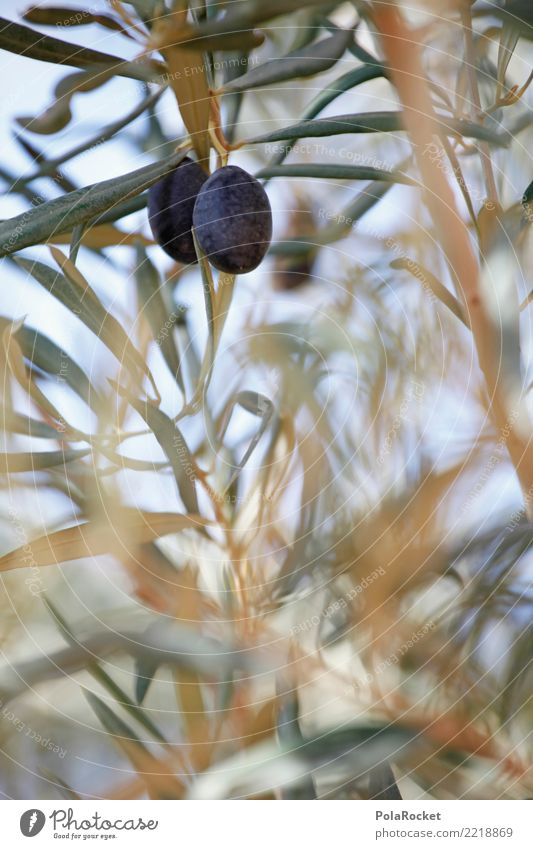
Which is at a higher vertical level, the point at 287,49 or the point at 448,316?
the point at 287,49

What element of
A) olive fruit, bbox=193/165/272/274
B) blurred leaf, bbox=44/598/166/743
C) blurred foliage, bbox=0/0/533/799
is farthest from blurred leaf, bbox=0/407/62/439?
olive fruit, bbox=193/165/272/274

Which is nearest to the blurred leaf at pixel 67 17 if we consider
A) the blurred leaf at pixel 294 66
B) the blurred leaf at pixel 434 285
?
the blurred leaf at pixel 294 66

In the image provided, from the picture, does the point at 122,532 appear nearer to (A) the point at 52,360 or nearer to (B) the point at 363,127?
(A) the point at 52,360

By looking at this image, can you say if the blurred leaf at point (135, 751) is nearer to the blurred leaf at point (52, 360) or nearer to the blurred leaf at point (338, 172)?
the blurred leaf at point (52, 360)

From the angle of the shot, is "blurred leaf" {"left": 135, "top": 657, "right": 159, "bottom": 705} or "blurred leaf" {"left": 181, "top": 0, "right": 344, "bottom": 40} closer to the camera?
"blurred leaf" {"left": 181, "top": 0, "right": 344, "bottom": 40}

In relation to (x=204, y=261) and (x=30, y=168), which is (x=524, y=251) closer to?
(x=204, y=261)

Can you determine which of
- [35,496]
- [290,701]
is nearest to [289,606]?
[290,701]
